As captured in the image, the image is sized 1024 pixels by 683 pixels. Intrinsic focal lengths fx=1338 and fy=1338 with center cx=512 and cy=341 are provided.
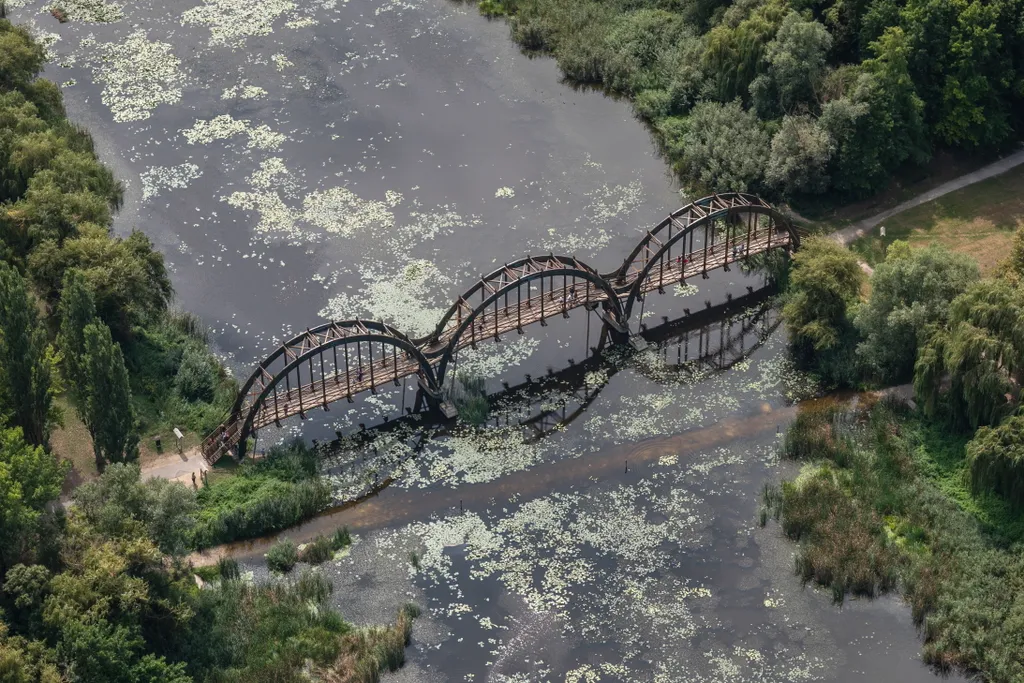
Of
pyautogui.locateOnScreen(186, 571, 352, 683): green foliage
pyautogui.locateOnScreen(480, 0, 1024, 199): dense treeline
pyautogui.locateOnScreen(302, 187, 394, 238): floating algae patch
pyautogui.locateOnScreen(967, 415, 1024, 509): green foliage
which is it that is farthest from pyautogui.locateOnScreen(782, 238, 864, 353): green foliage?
pyautogui.locateOnScreen(186, 571, 352, 683): green foliage

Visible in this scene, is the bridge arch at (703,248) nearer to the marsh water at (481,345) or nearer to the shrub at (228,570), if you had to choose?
the marsh water at (481,345)

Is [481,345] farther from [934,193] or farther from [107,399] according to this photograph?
[934,193]

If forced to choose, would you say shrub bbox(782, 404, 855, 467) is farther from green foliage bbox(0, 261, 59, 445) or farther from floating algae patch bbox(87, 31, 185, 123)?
floating algae patch bbox(87, 31, 185, 123)

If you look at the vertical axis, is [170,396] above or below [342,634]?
→ above

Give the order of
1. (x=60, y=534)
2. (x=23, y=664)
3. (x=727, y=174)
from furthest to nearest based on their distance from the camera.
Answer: (x=727, y=174)
(x=60, y=534)
(x=23, y=664)

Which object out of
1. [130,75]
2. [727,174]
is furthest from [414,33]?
[727,174]

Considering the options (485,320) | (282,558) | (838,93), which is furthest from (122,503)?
(838,93)

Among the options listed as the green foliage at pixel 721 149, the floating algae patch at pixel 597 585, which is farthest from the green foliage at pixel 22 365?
the green foliage at pixel 721 149

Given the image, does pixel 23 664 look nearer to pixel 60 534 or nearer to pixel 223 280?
pixel 60 534
